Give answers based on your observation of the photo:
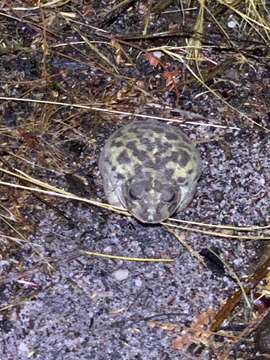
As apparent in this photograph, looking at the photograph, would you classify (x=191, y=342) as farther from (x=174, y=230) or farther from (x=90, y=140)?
(x=90, y=140)

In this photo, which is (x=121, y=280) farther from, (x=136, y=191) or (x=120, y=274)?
(x=136, y=191)

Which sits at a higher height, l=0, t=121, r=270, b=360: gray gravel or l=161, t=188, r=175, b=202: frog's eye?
l=161, t=188, r=175, b=202: frog's eye

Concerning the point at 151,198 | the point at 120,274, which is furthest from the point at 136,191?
the point at 120,274

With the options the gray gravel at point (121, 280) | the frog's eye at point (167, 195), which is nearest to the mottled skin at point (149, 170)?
the frog's eye at point (167, 195)

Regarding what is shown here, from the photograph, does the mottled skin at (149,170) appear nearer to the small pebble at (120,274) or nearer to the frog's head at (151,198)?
the frog's head at (151,198)

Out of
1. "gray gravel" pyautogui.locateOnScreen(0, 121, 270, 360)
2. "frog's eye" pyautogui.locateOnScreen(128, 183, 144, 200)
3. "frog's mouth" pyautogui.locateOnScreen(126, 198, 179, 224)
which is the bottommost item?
"gray gravel" pyautogui.locateOnScreen(0, 121, 270, 360)

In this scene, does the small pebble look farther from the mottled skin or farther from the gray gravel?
the mottled skin

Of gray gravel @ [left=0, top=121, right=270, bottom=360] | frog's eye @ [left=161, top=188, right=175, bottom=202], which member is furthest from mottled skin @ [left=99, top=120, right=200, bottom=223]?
gray gravel @ [left=0, top=121, right=270, bottom=360]

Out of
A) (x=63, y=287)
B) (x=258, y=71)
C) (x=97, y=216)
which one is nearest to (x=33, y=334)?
(x=63, y=287)
